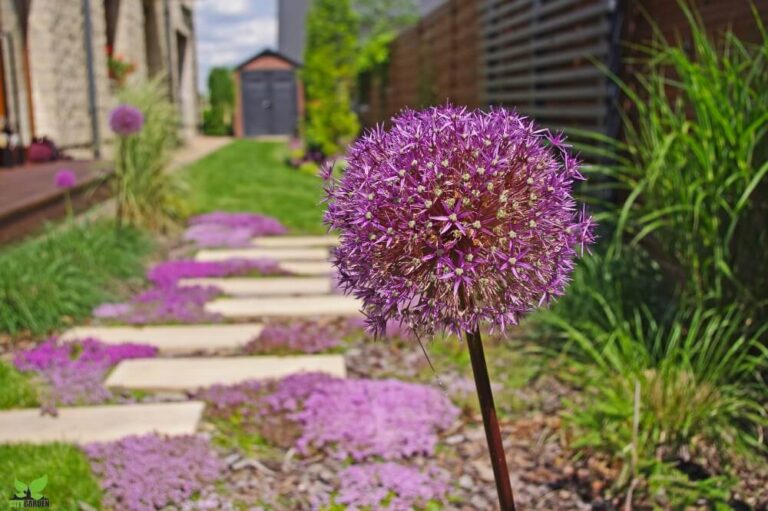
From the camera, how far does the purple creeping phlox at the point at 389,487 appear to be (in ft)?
8.86

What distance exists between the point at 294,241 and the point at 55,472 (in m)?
4.76

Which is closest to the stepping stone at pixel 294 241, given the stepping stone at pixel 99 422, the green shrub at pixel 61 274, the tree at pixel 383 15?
the green shrub at pixel 61 274

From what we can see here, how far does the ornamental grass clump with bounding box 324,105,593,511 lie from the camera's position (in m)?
1.36

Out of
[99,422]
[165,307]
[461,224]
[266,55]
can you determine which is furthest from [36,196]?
[266,55]

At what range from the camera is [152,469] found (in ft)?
9.29

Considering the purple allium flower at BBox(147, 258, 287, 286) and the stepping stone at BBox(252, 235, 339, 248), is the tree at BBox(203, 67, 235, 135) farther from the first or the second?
the purple allium flower at BBox(147, 258, 287, 286)

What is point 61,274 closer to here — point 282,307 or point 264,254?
point 282,307

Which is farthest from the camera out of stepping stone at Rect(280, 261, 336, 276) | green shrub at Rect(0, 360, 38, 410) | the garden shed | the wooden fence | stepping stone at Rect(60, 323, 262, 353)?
the garden shed

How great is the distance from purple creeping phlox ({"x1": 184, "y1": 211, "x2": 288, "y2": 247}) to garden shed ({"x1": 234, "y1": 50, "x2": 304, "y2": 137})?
20.9 metres

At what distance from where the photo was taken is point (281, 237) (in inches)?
299

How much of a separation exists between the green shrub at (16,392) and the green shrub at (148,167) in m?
3.07

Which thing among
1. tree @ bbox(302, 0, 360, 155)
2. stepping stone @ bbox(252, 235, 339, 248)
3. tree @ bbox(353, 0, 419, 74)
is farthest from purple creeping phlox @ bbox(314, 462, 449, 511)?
tree @ bbox(353, 0, 419, 74)

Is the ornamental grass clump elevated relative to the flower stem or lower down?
elevated

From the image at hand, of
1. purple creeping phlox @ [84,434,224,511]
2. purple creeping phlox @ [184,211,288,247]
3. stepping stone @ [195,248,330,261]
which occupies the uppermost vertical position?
purple creeping phlox @ [184,211,288,247]
